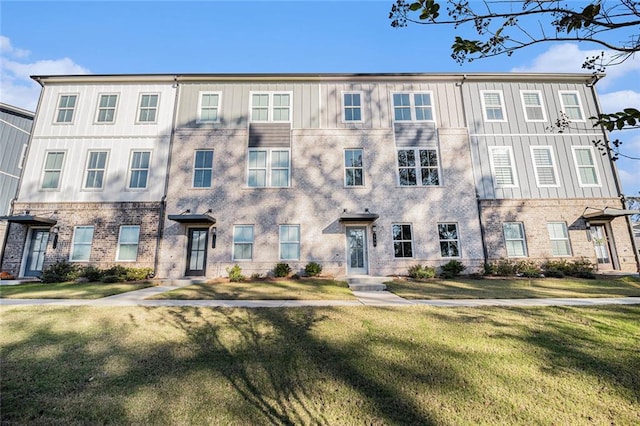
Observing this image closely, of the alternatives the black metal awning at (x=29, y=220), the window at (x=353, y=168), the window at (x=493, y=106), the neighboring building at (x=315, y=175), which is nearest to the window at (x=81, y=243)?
the neighboring building at (x=315, y=175)

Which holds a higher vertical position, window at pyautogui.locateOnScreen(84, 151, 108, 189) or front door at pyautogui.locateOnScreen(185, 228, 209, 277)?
Result: window at pyautogui.locateOnScreen(84, 151, 108, 189)

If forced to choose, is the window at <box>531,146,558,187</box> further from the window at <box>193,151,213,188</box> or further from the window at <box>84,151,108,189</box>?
the window at <box>84,151,108,189</box>

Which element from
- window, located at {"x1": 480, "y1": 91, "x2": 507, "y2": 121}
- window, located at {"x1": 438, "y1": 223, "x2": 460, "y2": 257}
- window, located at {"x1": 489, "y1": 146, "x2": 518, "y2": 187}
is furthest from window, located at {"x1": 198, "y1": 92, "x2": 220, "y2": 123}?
window, located at {"x1": 489, "y1": 146, "x2": 518, "y2": 187}

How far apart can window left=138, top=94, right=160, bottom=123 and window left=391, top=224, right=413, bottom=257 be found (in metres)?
13.6

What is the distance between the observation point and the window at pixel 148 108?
14.3 metres

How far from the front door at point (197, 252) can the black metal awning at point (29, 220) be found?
632 cm

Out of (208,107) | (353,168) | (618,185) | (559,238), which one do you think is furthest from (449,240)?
(208,107)

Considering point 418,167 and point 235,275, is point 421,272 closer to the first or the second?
point 418,167

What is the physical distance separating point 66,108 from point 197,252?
10500 millimetres

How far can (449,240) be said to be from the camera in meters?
13.3

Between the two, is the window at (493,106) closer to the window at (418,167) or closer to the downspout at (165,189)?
the window at (418,167)

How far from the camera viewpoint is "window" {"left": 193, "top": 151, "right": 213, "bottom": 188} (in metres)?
13.7

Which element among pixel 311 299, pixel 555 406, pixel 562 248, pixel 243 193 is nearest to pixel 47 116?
pixel 243 193

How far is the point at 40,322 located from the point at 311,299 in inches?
222
